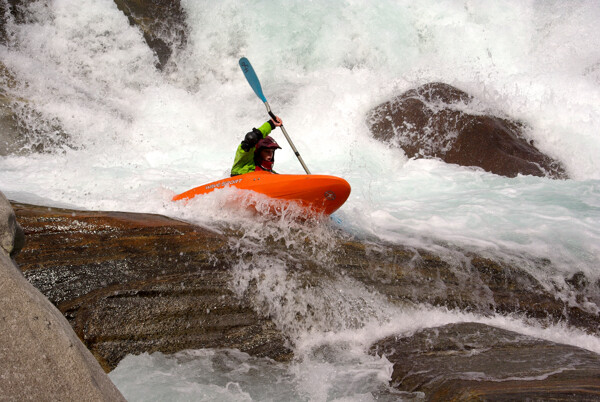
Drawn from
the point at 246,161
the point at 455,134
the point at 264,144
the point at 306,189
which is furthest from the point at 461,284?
the point at 455,134

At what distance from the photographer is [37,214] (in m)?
3.42

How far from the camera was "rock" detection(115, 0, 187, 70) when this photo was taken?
407 inches

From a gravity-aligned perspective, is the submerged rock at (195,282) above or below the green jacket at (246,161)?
below

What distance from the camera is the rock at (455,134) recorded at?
25.2ft

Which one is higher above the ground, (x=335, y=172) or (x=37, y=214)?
(x=335, y=172)

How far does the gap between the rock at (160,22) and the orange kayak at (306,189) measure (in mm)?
6804

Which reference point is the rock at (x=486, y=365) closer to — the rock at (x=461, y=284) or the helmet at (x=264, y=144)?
the rock at (x=461, y=284)

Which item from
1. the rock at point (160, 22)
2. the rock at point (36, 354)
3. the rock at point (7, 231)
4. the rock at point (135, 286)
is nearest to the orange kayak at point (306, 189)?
the rock at point (135, 286)

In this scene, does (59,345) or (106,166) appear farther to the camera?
(106,166)

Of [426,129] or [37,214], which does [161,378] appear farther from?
[426,129]

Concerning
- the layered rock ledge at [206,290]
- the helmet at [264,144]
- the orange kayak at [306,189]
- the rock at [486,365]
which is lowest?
the rock at [486,365]

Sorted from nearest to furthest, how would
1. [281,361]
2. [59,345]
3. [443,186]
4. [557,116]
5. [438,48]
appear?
[59,345] < [281,361] < [443,186] < [557,116] < [438,48]

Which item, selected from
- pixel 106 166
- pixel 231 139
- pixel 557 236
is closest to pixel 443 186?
pixel 557 236

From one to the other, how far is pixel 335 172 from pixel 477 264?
4.26m
